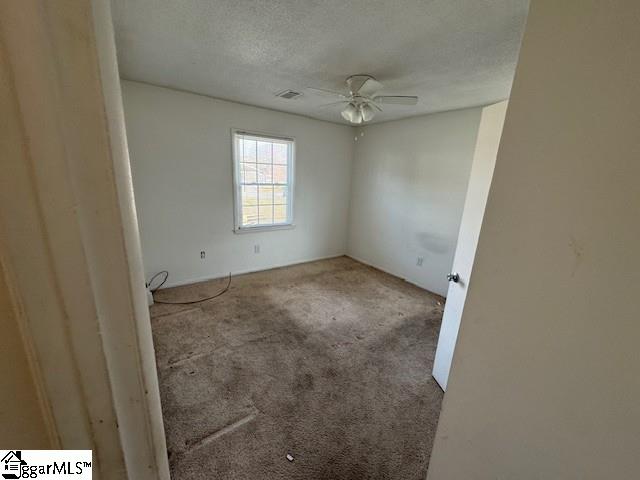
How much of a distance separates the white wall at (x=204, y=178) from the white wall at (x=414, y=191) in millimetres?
618

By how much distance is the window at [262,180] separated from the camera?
3.57 metres

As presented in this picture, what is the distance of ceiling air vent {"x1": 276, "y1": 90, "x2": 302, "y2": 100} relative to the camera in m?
2.76

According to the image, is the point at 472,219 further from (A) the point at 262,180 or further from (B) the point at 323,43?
(A) the point at 262,180

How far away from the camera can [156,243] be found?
10.3ft

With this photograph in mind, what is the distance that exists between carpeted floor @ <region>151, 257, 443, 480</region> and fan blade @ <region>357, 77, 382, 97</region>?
223 cm

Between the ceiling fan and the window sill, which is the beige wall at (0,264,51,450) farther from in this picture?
the window sill

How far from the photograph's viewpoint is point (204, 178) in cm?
330

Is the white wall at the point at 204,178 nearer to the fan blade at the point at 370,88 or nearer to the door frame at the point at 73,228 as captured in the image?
the fan blade at the point at 370,88

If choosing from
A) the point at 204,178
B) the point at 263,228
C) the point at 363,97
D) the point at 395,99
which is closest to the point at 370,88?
the point at 363,97

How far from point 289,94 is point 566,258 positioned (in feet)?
9.61

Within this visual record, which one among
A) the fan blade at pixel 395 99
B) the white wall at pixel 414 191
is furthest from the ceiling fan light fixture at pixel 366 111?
the white wall at pixel 414 191

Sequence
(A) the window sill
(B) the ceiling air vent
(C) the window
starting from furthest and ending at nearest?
(A) the window sill < (C) the window < (B) the ceiling air vent

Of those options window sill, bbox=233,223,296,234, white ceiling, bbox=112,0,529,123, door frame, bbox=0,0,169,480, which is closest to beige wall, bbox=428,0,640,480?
door frame, bbox=0,0,169,480

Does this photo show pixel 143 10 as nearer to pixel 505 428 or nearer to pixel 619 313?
pixel 619 313
